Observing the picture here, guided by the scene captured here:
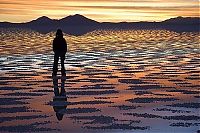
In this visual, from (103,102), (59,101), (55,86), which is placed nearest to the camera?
(103,102)

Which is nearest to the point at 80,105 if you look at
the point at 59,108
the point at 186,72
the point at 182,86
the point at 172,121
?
the point at 59,108

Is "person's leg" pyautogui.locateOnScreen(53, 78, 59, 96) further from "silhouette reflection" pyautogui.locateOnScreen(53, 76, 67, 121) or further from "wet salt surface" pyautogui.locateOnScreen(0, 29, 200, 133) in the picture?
"wet salt surface" pyautogui.locateOnScreen(0, 29, 200, 133)

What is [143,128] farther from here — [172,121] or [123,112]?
[123,112]

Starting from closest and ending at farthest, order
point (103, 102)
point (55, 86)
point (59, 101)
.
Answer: point (103, 102), point (59, 101), point (55, 86)

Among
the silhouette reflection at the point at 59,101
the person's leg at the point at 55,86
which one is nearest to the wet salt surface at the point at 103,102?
the silhouette reflection at the point at 59,101

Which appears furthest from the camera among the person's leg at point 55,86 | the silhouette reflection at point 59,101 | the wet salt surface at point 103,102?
the person's leg at point 55,86

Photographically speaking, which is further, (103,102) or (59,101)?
(59,101)

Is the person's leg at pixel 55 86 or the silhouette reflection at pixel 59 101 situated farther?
the person's leg at pixel 55 86

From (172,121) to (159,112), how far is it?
120 centimetres

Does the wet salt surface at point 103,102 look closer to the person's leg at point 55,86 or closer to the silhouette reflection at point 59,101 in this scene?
the silhouette reflection at point 59,101

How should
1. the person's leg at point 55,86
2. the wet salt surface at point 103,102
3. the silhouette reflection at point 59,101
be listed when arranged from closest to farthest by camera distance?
the wet salt surface at point 103,102
the silhouette reflection at point 59,101
the person's leg at point 55,86

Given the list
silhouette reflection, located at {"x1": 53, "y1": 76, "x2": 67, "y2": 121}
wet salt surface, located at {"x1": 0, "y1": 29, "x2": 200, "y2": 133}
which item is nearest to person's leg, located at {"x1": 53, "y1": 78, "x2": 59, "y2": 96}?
silhouette reflection, located at {"x1": 53, "y1": 76, "x2": 67, "y2": 121}

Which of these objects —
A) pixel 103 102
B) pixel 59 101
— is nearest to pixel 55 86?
pixel 59 101

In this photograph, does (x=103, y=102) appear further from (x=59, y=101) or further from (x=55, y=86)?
(x=55, y=86)
